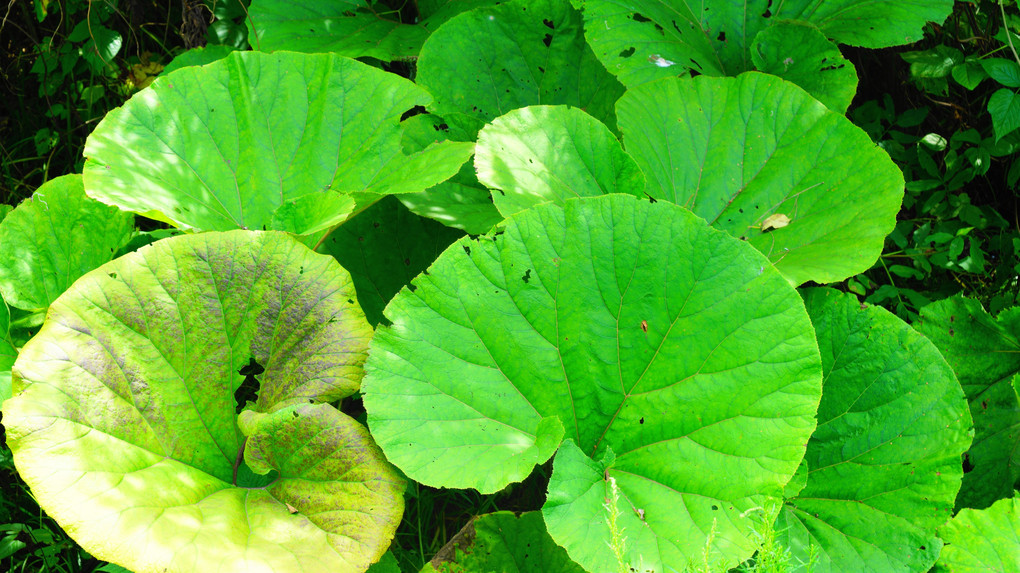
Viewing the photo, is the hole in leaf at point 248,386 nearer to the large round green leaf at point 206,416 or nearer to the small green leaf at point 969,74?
the large round green leaf at point 206,416

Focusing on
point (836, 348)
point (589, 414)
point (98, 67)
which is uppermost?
point (98, 67)

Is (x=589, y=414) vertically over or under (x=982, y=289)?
over

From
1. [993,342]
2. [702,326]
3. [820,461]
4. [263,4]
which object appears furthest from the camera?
[263,4]

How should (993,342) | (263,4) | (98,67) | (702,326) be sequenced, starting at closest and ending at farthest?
(702,326) < (993,342) < (263,4) < (98,67)

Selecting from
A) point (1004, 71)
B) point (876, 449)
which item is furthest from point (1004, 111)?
point (876, 449)

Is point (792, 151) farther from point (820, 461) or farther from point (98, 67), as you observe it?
point (98, 67)

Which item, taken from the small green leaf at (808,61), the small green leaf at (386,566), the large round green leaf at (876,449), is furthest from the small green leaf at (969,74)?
the small green leaf at (386,566)

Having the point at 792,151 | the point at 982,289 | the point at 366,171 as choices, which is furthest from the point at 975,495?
the point at 366,171

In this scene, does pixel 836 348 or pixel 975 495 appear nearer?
pixel 836 348
